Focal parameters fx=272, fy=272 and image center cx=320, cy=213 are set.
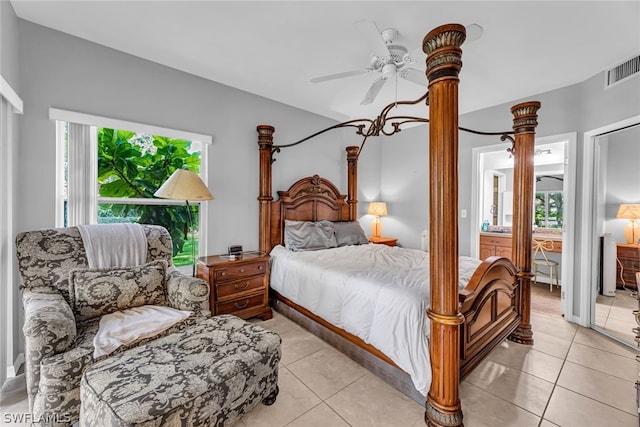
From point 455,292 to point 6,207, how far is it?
3058 millimetres

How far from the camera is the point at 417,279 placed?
210 centimetres

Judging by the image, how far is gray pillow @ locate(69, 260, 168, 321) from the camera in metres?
1.82

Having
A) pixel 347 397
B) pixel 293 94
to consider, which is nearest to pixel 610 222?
pixel 347 397

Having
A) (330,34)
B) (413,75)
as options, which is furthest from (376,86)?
(330,34)

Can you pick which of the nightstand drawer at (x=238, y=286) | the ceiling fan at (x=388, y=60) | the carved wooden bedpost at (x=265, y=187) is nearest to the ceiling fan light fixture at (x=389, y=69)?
the ceiling fan at (x=388, y=60)

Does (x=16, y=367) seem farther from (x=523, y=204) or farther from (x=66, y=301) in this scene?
(x=523, y=204)

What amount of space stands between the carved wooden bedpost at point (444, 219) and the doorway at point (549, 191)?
2.62 meters

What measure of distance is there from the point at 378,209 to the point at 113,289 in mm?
3871

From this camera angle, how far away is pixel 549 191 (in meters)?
4.70

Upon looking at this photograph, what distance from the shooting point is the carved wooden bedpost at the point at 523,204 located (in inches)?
99.1

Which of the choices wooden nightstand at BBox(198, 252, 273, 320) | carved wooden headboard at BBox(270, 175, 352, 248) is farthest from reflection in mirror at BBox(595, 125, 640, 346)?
wooden nightstand at BBox(198, 252, 273, 320)

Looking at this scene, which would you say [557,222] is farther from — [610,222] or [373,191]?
[373,191]

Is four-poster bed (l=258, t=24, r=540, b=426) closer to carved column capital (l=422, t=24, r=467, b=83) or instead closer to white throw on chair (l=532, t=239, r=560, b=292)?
carved column capital (l=422, t=24, r=467, b=83)

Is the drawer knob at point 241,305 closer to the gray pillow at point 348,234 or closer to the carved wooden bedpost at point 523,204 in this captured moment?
the gray pillow at point 348,234
